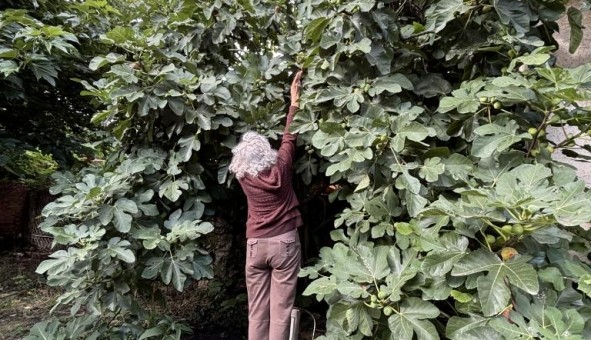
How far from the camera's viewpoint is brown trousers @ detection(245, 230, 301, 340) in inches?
86.4

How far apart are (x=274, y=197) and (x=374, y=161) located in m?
0.64

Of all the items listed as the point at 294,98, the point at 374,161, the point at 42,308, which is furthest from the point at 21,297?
the point at 374,161

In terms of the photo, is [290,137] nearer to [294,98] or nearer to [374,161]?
[294,98]

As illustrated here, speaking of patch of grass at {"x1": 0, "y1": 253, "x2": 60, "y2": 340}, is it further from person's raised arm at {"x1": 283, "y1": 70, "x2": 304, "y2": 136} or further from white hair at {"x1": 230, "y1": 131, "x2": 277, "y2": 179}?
person's raised arm at {"x1": 283, "y1": 70, "x2": 304, "y2": 136}

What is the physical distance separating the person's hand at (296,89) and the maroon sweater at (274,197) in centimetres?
4

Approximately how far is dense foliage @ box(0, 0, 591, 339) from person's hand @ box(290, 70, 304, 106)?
0.29 ft

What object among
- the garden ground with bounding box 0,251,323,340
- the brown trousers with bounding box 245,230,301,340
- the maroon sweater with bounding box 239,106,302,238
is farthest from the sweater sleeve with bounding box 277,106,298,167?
the garden ground with bounding box 0,251,323,340

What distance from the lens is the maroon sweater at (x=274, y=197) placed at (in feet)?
6.98

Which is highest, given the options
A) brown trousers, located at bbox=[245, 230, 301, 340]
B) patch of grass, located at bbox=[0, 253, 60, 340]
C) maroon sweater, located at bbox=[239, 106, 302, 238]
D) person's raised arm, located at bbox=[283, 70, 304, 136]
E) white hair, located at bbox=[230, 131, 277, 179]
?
person's raised arm, located at bbox=[283, 70, 304, 136]

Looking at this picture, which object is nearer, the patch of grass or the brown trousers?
the brown trousers

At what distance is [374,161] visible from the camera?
5.86 ft

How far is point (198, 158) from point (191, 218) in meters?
0.45

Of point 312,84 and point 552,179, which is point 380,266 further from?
point 312,84

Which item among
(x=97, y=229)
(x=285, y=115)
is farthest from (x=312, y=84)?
(x=97, y=229)
